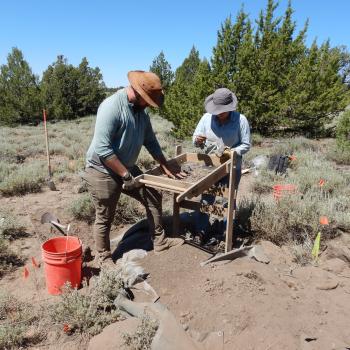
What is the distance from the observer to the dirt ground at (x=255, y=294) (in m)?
2.82

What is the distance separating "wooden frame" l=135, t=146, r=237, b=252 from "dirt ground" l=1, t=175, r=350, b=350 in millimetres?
497

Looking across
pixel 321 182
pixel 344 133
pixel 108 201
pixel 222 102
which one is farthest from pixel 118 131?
pixel 344 133

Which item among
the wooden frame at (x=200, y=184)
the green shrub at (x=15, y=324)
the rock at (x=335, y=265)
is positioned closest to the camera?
the green shrub at (x=15, y=324)

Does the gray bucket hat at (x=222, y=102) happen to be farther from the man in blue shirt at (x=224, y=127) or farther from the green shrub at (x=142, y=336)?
the green shrub at (x=142, y=336)

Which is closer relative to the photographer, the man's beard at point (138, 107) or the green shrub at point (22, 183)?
the man's beard at point (138, 107)

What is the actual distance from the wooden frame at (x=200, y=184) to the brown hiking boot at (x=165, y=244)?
0.38 m

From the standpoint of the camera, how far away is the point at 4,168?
8.37 metres

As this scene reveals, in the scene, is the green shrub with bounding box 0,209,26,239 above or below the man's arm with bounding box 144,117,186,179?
below

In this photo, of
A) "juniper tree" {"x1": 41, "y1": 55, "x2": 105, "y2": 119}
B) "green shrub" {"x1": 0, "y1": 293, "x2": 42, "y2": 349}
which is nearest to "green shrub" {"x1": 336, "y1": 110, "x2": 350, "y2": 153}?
"green shrub" {"x1": 0, "y1": 293, "x2": 42, "y2": 349}

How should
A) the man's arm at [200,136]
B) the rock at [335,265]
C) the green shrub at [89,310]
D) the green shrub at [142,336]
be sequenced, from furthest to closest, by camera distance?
the man's arm at [200,136], the rock at [335,265], the green shrub at [89,310], the green shrub at [142,336]

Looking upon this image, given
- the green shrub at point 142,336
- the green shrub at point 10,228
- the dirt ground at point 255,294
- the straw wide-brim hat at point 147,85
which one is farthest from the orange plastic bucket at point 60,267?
the straw wide-brim hat at point 147,85

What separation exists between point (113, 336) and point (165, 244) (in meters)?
1.45

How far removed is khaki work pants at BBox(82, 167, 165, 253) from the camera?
3705mm

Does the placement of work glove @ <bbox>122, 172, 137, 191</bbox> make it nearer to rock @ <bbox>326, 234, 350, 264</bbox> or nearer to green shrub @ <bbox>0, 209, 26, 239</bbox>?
green shrub @ <bbox>0, 209, 26, 239</bbox>
